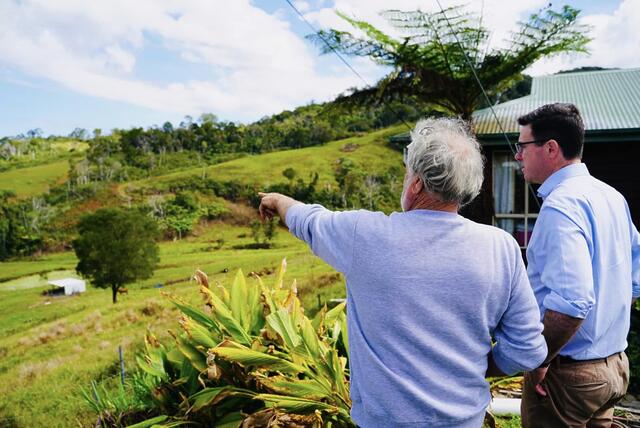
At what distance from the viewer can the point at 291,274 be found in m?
26.6

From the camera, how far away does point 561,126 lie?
1599 millimetres

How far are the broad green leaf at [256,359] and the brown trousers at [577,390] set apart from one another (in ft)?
3.07

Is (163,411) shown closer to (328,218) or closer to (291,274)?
(328,218)

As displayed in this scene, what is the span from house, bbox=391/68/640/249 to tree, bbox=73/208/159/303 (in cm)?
2814

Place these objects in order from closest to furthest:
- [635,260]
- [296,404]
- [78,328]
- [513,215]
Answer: [635,260]
[296,404]
[513,215]
[78,328]

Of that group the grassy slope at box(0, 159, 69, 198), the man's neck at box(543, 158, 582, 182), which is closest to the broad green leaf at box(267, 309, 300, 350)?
the man's neck at box(543, 158, 582, 182)

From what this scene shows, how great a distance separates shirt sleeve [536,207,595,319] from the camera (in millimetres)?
1382

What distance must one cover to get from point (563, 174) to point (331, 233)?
0.93m

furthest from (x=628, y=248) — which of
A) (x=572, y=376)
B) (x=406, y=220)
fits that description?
(x=406, y=220)

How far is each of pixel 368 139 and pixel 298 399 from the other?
2800 inches

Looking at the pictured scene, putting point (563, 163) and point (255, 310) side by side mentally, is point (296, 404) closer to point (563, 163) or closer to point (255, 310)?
point (255, 310)

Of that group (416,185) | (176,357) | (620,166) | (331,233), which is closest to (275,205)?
(331,233)

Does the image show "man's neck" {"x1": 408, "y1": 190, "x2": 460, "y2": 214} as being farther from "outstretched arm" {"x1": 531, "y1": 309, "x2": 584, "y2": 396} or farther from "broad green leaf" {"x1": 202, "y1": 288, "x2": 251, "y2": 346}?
"broad green leaf" {"x1": 202, "y1": 288, "x2": 251, "y2": 346}

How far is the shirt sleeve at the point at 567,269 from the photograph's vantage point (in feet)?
4.53
